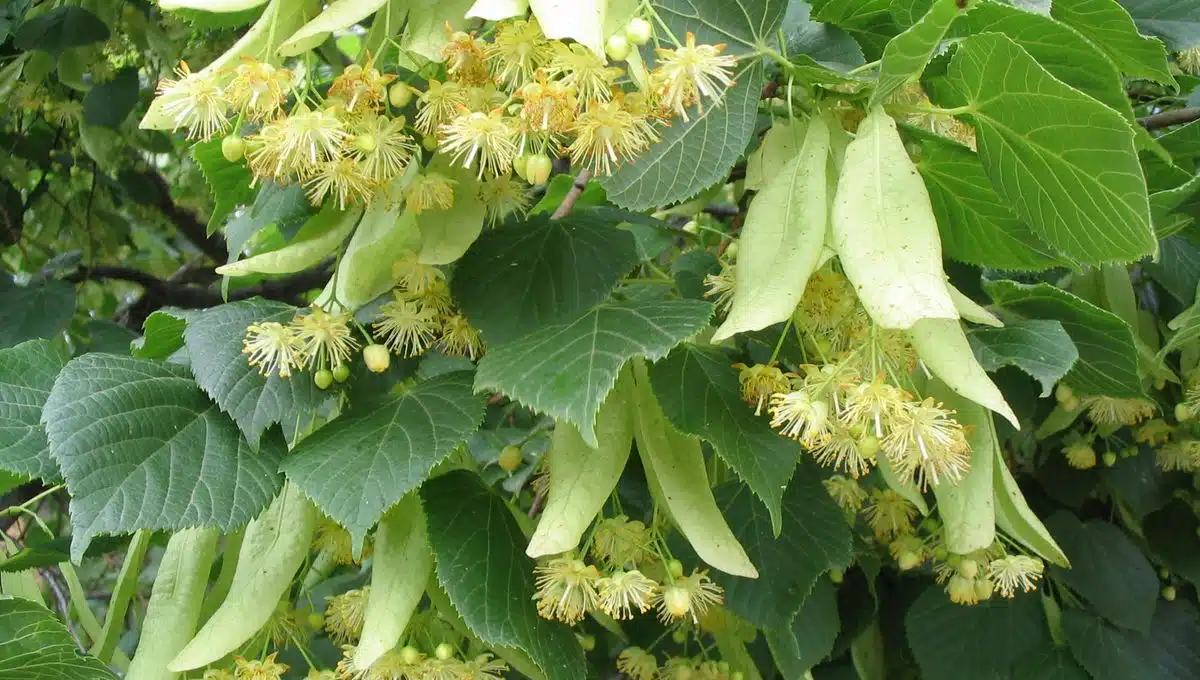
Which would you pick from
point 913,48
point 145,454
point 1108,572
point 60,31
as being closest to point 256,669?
point 145,454

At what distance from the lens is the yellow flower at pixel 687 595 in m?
0.98

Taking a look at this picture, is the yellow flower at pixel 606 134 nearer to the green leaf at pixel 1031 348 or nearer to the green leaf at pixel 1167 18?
the green leaf at pixel 1031 348

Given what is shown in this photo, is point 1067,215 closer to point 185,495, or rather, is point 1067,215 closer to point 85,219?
point 185,495

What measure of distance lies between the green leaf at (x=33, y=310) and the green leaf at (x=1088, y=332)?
6.48ft

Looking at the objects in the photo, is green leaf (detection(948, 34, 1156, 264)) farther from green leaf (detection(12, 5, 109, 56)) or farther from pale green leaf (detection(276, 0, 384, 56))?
green leaf (detection(12, 5, 109, 56))

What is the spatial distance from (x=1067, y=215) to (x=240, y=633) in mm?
915

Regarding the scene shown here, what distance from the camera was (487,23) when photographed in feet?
3.15

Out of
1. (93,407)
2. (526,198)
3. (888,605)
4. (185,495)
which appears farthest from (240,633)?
(888,605)

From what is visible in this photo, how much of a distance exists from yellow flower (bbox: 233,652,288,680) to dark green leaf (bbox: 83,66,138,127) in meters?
1.73

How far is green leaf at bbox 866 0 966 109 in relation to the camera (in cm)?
75

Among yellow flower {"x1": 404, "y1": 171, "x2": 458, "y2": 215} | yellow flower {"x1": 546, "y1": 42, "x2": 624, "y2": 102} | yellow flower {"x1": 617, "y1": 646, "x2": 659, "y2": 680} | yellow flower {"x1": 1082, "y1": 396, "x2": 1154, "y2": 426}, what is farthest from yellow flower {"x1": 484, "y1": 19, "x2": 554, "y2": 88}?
yellow flower {"x1": 1082, "y1": 396, "x2": 1154, "y2": 426}

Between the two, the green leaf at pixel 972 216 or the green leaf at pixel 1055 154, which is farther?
the green leaf at pixel 972 216

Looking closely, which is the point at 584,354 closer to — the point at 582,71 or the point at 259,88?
the point at 582,71

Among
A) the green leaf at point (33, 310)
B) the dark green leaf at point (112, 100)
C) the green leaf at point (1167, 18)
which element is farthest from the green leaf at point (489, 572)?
the dark green leaf at point (112, 100)
